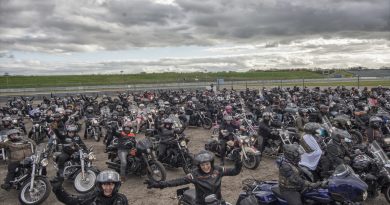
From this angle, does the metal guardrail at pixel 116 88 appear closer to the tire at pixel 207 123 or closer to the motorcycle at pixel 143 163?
the tire at pixel 207 123

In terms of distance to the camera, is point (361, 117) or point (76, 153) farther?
point (361, 117)

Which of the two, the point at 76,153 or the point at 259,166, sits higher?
the point at 76,153

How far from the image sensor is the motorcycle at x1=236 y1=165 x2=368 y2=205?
20.6ft

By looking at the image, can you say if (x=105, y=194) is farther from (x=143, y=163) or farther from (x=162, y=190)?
(x=143, y=163)

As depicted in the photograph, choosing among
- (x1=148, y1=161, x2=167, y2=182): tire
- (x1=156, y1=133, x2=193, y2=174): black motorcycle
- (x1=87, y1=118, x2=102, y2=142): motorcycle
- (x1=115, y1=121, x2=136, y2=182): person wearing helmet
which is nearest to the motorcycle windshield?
Answer: (x1=156, y1=133, x2=193, y2=174): black motorcycle

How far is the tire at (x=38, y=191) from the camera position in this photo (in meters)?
8.40

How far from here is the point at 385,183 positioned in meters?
7.80

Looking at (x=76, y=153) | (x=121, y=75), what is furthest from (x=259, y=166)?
(x=121, y=75)

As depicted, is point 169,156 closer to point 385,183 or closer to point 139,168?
point 139,168

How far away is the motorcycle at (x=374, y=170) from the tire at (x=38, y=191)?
694cm

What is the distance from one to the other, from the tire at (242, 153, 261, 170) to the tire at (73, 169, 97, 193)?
4.68 metres

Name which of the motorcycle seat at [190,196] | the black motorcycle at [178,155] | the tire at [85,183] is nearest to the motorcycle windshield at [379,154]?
the motorcycle seat at [190,196]

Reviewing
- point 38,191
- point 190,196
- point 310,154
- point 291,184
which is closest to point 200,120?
point 310,154

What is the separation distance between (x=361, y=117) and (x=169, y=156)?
345 inches
